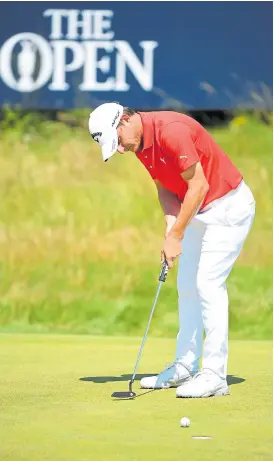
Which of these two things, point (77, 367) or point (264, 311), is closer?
point (77, 367)

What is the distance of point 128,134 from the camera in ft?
17.9

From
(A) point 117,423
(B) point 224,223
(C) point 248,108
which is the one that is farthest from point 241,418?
(C) point 248,108

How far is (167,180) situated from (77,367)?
139 cm

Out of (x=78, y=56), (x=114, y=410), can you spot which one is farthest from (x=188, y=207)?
(x=78, y=56)

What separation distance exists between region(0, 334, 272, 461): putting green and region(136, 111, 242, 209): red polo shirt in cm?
99

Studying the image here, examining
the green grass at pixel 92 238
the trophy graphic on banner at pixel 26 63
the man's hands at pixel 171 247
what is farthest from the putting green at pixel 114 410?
the trophy graphic on banner at pixel 26 63

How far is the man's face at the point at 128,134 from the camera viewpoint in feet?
17.9

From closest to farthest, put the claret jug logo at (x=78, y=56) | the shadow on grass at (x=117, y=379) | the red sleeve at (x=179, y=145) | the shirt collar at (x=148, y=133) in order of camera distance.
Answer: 1. the red sleeve at (x=179, y=145)
2. the shirt collar at (x=148, y=133)
3. the shadow on grass at (x=117, y=379)
4. the claret jug logo at (x=78, y=56)

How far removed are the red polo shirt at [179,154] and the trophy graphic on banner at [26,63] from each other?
675cm

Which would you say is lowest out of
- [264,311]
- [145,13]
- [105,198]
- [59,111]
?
[264,311]

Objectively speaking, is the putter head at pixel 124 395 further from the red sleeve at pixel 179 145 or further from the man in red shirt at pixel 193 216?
the red sleeve at pixel 179 145

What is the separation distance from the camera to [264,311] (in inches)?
390

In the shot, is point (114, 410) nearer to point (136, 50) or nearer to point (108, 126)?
point (108, 126)

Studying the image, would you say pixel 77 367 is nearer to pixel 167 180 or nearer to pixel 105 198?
pixel 167 180
